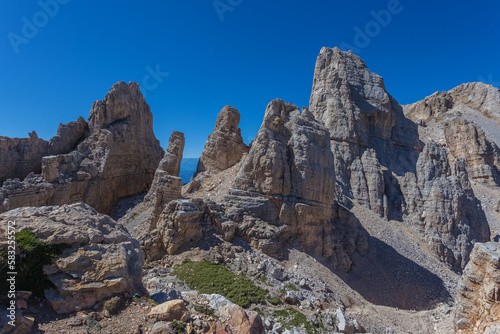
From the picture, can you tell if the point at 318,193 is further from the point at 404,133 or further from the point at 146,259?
the point at 404,133

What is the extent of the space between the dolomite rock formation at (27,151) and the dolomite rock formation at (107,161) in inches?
17.5

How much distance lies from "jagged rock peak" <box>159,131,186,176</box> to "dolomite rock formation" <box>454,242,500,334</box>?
1181 inches

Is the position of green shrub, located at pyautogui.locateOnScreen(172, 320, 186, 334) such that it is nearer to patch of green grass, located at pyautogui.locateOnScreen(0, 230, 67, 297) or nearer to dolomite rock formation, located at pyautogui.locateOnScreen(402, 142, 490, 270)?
patch of green grass, located at pyautogui.locateOnScreen(0, 230, 67, 297)

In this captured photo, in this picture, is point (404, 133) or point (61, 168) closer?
point (61, 168)

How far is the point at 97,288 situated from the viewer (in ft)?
28.6

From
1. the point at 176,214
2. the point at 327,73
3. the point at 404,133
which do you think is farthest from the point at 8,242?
the point at 404,133

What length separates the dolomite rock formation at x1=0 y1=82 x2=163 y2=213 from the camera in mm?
28562

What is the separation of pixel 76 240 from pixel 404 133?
65.7m

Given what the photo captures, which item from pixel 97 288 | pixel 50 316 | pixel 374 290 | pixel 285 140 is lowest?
pixel 374 290

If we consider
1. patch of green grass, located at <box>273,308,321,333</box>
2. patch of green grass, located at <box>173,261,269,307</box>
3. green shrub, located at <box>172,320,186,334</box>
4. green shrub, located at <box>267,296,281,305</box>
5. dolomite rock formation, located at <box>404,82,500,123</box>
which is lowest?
patch of green grass, located at <box>273,308,321,333</box>

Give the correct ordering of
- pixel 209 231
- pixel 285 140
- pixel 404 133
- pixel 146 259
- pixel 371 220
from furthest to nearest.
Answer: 1. pixel 404 133
2. pixel 371 220
3. pixel 285 140
4. pixel 209 231
5. pixel 146 259

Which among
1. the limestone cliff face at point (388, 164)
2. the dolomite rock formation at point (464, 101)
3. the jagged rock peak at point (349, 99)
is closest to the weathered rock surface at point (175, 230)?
the limestone cliff face at point (388, 164)

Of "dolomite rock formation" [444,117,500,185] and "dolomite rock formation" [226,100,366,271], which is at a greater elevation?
"dolomite rock formation" [444,117,500,185]

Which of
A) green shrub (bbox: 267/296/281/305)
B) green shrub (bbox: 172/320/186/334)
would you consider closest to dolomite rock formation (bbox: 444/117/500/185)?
green shrub (bbox: 267/296/281/305)
